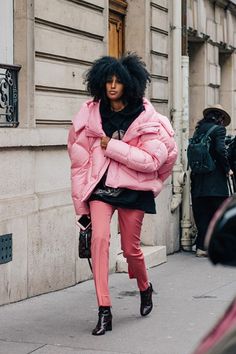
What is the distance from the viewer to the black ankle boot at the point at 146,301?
6.80 metres

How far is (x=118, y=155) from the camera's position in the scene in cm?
627

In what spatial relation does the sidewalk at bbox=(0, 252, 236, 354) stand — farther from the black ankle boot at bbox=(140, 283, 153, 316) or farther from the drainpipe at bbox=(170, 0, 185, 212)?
the drainpipe at bbox=(170, 0, 185, 212)

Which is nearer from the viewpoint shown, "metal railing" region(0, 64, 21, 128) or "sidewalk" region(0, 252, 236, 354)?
"sidewalk" region(0, 252, 236, 354)

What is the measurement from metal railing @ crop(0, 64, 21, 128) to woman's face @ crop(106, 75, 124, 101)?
1387 millimetres

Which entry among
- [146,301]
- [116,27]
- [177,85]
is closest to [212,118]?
[177,85]

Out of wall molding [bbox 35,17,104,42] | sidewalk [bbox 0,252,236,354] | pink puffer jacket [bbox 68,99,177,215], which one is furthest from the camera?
wall molding [bbox 35,17,104,42]

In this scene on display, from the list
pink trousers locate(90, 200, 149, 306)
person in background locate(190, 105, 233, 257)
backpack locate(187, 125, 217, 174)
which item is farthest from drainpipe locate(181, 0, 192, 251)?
pink trousers locate(90, 200, 149, 306)

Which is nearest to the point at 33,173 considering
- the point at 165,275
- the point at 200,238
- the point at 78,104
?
the point at 78,104

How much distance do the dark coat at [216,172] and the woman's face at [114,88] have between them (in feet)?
14.0

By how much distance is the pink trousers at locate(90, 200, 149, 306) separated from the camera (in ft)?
20.4

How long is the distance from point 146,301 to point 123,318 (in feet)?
0.71

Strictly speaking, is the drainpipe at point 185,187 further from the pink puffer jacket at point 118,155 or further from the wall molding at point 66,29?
the pink puffer jacket at point 118,155

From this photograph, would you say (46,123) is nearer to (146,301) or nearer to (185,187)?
(146,301)

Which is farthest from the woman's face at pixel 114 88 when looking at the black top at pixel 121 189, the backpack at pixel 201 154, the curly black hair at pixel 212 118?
the curly black hair at pixel 212 118
